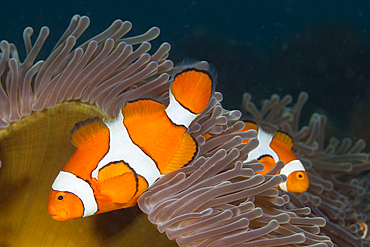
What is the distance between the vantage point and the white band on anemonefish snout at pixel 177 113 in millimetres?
1051

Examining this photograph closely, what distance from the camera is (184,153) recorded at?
1.10 meters

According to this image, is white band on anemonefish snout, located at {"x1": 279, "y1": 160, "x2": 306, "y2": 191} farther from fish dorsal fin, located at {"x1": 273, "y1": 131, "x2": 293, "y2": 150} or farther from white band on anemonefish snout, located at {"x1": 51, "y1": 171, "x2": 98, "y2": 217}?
white band on anemonefish snout, located at {"x1": 51, "y1": 171, "x2": 98, "y2": 217}

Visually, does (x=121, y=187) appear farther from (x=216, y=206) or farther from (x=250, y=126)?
(x=250, y=126)

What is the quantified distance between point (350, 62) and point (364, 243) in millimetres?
3429

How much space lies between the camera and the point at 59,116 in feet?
4.05

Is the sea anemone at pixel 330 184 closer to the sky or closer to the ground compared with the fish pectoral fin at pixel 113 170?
closer to the ground

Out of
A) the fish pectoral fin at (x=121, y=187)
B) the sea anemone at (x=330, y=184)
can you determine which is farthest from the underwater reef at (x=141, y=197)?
the sea anemone at (x=330, y=184)

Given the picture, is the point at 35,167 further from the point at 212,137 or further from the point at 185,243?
the point at 212,137

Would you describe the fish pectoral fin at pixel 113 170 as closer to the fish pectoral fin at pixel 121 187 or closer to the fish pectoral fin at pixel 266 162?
the fish pectoral fin at pixel 121 187

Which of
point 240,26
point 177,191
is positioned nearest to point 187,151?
point 177,191

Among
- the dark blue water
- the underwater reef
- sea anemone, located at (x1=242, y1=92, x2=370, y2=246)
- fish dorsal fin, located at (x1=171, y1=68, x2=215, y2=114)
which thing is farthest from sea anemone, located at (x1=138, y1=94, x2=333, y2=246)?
the dark blue water

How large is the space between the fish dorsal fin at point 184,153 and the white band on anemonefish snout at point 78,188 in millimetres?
282

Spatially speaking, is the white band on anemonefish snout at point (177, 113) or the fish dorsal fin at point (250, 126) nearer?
the white band on anemonefish snout at point (177, 113)

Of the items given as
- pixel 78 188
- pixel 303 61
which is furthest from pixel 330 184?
pixel 303 61
